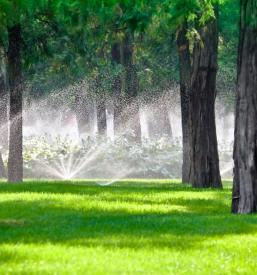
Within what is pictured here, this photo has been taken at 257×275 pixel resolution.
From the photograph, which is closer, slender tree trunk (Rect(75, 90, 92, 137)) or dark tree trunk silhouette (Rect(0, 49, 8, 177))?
dark tree trunk silhouette (Rect(0, 49, 8, 177))

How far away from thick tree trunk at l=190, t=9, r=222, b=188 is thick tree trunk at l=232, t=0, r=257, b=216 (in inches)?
276

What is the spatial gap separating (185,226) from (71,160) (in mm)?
26227

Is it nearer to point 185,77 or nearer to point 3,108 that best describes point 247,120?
point 185,77

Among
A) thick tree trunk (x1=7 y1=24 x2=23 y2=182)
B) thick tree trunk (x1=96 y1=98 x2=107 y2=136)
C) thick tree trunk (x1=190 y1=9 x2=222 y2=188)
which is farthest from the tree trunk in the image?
thick tree trunk (x1=190 y1=9 x2=222 y2=188)

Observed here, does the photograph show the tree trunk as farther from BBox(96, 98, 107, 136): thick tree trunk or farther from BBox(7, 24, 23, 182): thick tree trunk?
BBox(7, 24, 23, 182): thick tree trunk

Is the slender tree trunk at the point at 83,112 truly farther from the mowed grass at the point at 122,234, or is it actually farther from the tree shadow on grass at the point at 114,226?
the tree shadow on grass at the point at 114,226

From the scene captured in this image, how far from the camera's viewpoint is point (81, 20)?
25.1 meters

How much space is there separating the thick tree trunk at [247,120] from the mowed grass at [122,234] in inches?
23.0

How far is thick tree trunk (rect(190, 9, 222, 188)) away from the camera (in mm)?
24203

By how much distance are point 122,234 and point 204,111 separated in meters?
11.8

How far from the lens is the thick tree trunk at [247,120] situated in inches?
669

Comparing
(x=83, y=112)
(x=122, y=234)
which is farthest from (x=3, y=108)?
(x=122, y=234)

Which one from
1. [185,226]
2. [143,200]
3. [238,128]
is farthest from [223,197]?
[185,226]

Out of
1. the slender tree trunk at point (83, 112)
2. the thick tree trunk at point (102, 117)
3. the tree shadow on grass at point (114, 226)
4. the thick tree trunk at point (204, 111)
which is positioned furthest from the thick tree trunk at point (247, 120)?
the slender tree trunk at point (83, 112)
